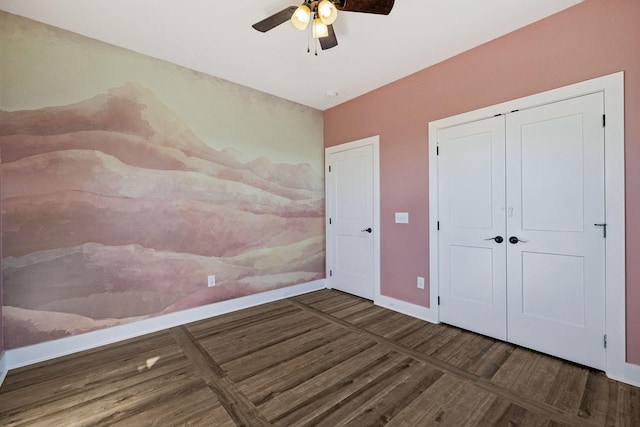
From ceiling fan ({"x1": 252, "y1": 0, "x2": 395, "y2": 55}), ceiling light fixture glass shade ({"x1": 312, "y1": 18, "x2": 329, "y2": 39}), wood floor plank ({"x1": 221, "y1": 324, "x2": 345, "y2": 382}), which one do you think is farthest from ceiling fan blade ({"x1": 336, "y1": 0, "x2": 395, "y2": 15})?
wood floor plank ({"x1": 221, "y1": 324, "x2": 345, "y2": 382})

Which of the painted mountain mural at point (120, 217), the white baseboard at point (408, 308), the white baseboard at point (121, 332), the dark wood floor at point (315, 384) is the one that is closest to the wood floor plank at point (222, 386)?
the dark wood floor at point (315, 384)

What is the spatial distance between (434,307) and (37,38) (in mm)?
4544

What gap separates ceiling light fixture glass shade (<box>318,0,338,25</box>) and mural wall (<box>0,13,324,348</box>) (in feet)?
6.29

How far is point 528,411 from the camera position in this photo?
1659 mm

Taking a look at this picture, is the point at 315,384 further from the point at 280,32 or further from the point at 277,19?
the point at 280,32

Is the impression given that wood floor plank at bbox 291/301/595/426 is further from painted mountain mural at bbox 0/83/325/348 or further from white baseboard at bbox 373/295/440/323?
painted mountain mural at bbox 0/83/325/348

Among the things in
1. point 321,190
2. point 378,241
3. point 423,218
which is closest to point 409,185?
point 423,218

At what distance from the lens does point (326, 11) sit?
177cm

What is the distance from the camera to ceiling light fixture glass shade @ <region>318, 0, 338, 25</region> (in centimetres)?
175

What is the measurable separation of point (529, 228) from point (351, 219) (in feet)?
6.91

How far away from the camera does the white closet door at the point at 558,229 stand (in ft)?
6.66

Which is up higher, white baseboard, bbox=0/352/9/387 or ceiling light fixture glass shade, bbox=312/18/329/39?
ceiling light fixture glass shade, bbox=312/18/329/39

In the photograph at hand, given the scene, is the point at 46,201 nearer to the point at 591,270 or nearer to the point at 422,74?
the point at 422,74

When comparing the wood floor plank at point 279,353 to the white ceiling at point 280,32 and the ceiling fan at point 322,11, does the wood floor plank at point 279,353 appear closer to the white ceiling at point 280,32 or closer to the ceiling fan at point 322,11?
→ the ceiling fan at point 322,11
